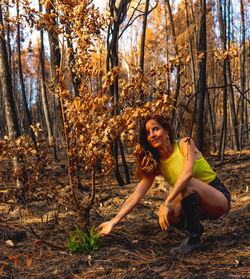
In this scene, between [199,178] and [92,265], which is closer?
[92,265]

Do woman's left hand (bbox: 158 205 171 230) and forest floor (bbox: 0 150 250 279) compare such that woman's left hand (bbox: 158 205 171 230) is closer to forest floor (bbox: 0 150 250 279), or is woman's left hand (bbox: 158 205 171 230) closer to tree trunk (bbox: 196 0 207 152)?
forest floor (bbox: 0 150 250 279)

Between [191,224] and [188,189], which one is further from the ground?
[188,189]

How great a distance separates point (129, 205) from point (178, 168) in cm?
53

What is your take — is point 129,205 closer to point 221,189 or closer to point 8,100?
point 221,189

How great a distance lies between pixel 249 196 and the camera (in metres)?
3.98

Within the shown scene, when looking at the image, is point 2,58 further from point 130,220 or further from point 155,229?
point 155,229

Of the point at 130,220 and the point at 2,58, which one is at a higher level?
the point at 2,58

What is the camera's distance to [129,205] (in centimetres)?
229

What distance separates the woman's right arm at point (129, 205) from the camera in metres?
2.21

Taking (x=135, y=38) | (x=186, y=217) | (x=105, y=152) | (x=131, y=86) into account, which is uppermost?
(x=135, y=38)

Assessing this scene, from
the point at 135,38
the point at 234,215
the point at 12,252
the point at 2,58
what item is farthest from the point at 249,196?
the point at 135,38

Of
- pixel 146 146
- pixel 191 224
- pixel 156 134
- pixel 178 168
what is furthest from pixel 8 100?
pixel 191 224

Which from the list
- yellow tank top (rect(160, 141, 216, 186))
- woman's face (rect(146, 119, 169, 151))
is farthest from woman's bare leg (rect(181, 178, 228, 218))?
woman's face (rect(146, 119, 169, 151))

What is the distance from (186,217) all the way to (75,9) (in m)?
2.03
